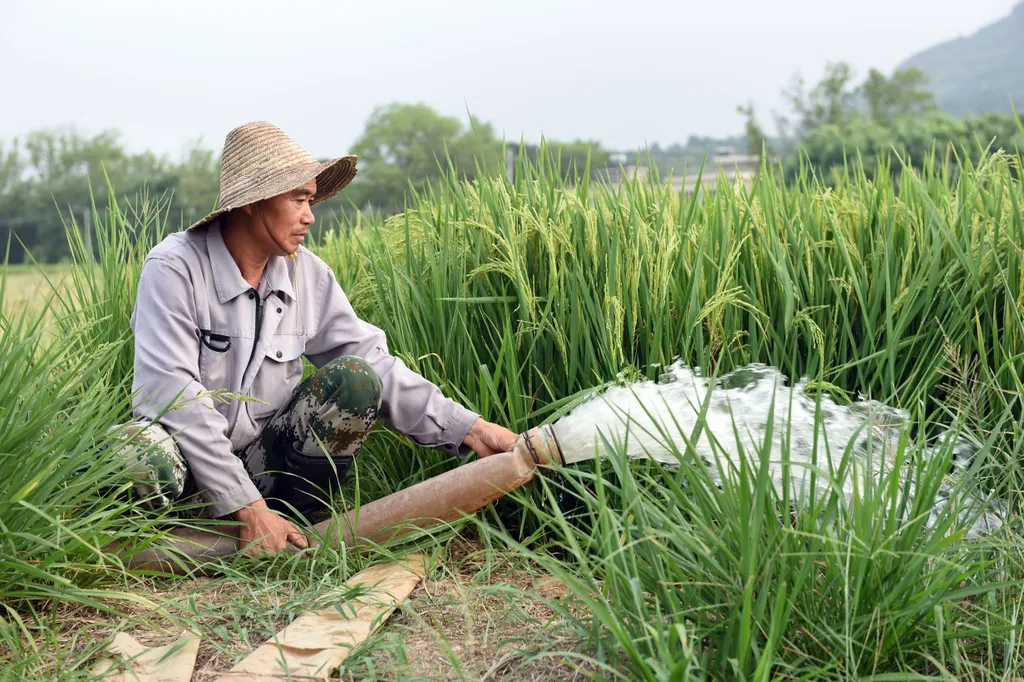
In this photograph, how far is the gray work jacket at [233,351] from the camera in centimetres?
275

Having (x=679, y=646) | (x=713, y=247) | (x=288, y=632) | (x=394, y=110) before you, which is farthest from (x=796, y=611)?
(x=394, y=110)

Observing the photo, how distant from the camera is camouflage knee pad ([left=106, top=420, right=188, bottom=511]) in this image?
8.27ft

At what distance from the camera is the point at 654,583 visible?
6.25ft

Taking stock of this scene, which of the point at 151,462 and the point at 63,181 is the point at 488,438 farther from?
the point at 63,181

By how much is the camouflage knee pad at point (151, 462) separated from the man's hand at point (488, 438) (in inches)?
34.0

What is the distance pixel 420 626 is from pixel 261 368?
3.53ft

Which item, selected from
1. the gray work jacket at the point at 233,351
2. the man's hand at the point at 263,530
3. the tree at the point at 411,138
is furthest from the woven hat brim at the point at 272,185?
the tree at the point at 411,138

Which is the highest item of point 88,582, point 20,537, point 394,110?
point 394,110

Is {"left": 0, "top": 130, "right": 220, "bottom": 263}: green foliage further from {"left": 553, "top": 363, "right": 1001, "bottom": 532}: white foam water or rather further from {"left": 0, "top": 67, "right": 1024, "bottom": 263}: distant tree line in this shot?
{"left": 553, "top": 363, "right": 1001, "bottom": 532}: white foam water

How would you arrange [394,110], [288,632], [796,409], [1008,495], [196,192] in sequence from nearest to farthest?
1. [288,632]
2. [1008,495]
3. [796,409]
4. [196,192]
5. [394,110]

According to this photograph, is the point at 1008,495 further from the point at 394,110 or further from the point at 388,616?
the point at 394,110

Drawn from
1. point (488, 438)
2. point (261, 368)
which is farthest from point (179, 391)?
point (488, 438)

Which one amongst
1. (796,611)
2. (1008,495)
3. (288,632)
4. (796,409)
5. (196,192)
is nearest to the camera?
(796,611)

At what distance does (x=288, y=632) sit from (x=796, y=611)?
1229 millimetres
